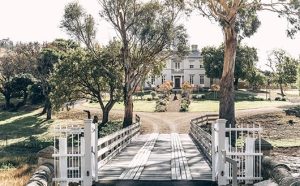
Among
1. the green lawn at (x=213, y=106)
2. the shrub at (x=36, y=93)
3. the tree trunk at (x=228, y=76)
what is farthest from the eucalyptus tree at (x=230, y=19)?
the shrub at (x=36, y=93)

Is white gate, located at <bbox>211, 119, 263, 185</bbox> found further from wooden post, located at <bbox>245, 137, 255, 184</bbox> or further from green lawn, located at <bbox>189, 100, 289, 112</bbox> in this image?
green lawn, located at <bbox>189, 100, 289, 112</bbox>

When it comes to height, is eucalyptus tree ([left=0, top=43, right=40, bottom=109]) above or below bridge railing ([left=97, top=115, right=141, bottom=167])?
above

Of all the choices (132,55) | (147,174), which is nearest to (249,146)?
(147,174)

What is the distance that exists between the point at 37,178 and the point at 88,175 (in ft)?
7.93

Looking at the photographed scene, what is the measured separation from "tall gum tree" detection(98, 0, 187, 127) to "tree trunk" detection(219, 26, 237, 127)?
877cm

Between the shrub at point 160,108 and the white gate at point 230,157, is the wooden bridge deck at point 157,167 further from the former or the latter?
the shrub at point 160,108

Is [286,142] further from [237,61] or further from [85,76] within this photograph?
[237,61]

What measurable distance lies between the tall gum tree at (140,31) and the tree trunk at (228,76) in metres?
8.77

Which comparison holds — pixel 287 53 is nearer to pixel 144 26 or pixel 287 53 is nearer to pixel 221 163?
pixel 144 26

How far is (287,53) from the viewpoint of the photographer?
98188 millimetres

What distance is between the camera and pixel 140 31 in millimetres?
41719

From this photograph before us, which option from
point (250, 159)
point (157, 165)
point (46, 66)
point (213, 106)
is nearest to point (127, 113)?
point (157, 165)

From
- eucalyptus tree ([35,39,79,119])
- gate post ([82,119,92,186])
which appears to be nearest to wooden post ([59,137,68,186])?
gate post ([82,119,92,186])

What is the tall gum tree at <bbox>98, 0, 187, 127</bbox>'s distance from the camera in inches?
1599
